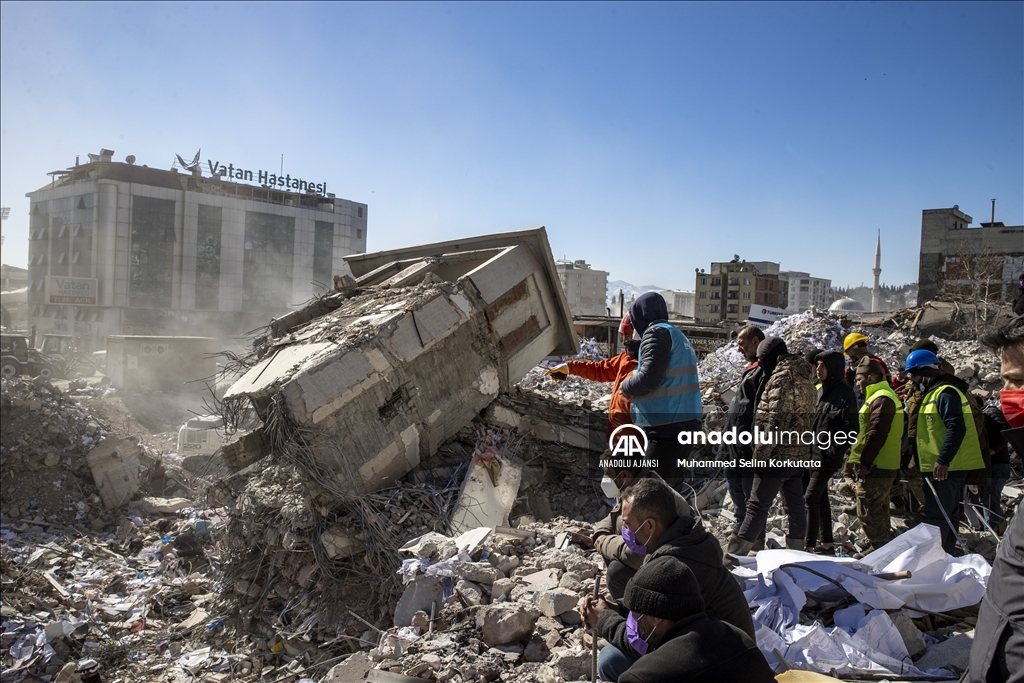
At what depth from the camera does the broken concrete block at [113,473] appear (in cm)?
809

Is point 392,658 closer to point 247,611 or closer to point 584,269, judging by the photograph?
point 247,611

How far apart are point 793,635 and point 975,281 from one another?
27.5 feet

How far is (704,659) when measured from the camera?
1.81m

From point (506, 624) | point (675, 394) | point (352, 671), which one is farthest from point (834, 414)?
point (352, 671)

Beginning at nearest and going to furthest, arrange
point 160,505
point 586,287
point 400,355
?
point 400,355, point 160,505, point 586,287

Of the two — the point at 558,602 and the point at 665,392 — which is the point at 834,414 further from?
the point at 558,602

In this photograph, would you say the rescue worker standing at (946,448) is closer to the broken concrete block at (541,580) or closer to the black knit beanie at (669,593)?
the broken concrete block at (541,580)

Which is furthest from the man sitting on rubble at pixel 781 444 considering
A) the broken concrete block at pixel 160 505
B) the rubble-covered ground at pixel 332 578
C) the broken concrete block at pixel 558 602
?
the broken concrete block at pixel 160 505

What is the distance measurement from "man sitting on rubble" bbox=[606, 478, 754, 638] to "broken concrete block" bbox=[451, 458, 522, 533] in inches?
102

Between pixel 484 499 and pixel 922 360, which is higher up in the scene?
pixel 922 360

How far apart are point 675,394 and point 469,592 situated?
5.75ft

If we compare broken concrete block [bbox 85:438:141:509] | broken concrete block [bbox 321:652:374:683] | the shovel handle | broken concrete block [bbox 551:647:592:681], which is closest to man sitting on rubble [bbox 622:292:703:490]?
the shovel handle

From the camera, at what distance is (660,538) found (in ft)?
7.43

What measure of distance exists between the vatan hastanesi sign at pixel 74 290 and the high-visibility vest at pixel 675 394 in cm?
3899
